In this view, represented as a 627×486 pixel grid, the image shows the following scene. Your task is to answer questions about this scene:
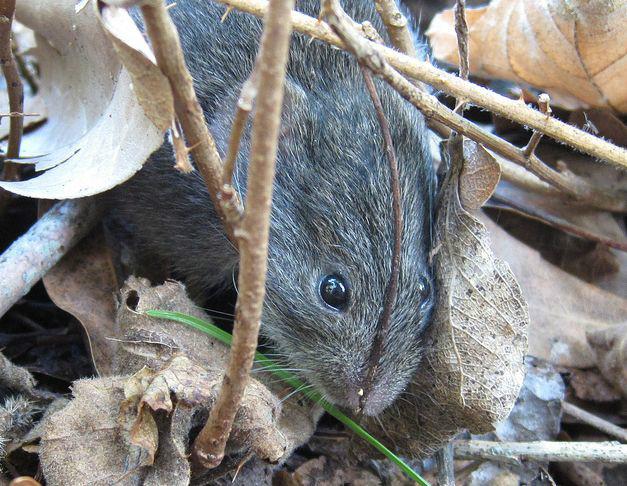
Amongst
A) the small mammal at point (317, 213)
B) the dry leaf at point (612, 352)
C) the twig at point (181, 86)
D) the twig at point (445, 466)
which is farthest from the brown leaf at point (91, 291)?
the dry leaf at point (612, 352)

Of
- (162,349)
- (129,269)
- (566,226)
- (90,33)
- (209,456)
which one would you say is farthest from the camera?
(566,226)

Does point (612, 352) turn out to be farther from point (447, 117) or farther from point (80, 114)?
point (80, 114)

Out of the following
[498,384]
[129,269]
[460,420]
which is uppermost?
[498,384]

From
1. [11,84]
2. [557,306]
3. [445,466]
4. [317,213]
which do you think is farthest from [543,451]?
[11,84]

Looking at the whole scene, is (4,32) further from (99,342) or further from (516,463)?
(516,463)

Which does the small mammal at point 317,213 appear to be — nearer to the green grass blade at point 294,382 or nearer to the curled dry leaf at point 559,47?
the green grass blade at point 294,382

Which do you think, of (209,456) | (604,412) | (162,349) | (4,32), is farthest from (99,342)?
(604,412)
